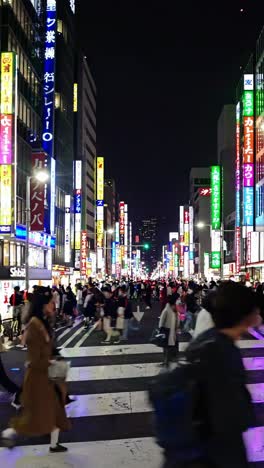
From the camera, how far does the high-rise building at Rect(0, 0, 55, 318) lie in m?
30.0

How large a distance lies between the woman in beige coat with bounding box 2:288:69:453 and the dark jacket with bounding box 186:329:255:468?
12.1 feet

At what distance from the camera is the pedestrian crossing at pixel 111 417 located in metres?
6.68

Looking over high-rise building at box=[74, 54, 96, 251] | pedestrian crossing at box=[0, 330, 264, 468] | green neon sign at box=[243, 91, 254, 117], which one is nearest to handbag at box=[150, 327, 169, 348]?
pedestrian crossing at box=[0, 330, 264, 468]

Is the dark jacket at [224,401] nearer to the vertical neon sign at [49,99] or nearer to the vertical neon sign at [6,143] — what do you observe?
the vertical neon sign at [6,143]

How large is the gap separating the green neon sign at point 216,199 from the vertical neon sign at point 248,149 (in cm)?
1982

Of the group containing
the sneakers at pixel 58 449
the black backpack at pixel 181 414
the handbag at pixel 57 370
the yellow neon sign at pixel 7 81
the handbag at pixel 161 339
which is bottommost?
the sneakers at pixel 58 449

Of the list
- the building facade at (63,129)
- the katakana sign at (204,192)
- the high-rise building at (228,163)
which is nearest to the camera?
the building facade at (63,129)

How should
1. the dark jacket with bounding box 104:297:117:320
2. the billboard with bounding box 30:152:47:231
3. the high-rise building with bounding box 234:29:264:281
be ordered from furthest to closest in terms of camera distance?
the high-rise building with bounding box 234:29:264:281 < the billboard with bounding box 30:152:47:231 < the dark jacket with bounding box 104:297:117:320

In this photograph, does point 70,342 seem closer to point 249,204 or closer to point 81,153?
point 249,204

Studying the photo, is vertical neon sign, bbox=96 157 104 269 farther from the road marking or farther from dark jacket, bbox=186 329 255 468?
dark jacket, bbox=186 329 255 468

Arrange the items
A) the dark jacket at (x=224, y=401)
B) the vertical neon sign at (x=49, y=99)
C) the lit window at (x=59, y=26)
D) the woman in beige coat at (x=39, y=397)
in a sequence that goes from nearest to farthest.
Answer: the dark jacket at (x=224, y=401) < the woman in beige coat at (x=39, y=397) < the vertical neon sign at (x=49, y=99) < the lit window at (x=59, y=26)

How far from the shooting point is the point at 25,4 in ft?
144

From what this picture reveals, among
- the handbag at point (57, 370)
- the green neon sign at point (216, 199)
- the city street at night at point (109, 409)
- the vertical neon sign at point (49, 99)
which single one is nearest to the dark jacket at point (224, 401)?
the city street at night at point (109, 409)

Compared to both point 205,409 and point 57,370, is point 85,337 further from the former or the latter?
point 205,409
